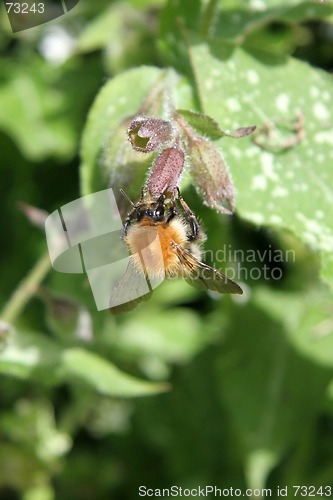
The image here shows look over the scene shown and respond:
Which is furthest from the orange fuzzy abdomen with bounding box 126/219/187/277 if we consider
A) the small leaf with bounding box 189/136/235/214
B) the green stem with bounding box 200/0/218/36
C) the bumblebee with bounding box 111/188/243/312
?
the green stem with bounding box 200/0/218/36

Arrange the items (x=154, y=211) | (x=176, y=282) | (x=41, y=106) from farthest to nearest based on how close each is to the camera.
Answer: (x=41, y=106)
(x=176, y=282)
(x=154, y=211)

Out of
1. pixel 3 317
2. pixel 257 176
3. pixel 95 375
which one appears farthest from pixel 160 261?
pixel 3 317

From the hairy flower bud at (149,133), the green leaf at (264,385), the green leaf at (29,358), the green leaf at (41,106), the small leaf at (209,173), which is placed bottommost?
the green leaf at (264,385)

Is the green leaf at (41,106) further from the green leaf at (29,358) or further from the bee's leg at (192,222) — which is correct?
the bee's leg at (192,222)

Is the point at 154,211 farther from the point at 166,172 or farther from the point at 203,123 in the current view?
the point at 203,123

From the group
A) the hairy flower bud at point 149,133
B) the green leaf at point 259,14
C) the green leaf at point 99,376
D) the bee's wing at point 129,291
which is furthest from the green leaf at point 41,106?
the bee's wing at point 129,291

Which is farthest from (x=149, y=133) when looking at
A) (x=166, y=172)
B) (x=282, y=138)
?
(x=282, y=138)

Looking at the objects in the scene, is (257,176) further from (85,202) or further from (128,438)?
(128,438)
